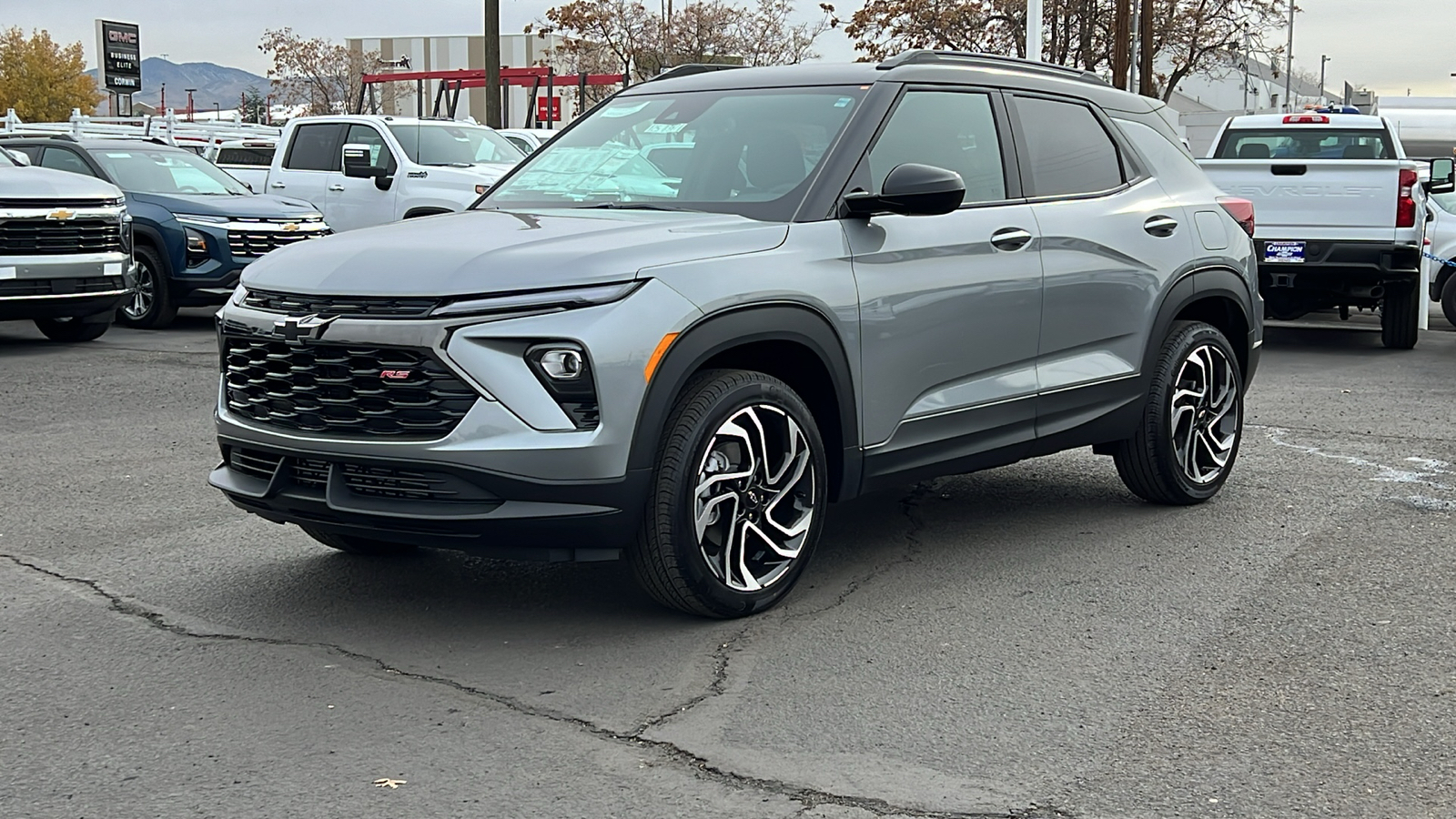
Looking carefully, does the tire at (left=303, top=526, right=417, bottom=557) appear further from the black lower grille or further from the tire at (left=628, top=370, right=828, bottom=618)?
the black lower grille

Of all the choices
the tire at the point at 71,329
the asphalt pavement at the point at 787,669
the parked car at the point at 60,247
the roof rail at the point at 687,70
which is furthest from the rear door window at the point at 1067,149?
the tire at the point at 71,329

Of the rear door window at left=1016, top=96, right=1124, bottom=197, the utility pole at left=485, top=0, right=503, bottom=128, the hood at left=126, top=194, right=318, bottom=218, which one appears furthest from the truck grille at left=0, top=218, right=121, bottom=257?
the utility pole at left=485, top=0, right=503, bottom=128

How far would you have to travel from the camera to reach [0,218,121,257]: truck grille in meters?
12.0

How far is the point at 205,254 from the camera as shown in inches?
573

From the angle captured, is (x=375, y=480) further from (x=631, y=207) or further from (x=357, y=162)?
(x=357, y=162)

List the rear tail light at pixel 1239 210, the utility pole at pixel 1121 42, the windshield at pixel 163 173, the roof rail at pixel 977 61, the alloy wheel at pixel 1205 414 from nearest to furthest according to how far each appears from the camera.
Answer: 1. the roof rail at pixel 977 61
2. the alloy wheel at pixel 1205 414
3. the rear tail light at pixel 1239 210
4. the windshield at pixel 163 173
5. the utility pole at pixel 1121 42

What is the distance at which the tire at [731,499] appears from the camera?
15.2 ft

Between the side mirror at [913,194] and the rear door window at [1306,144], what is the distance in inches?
441

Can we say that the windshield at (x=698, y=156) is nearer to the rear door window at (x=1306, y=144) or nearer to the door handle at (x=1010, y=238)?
the door handle at (x=1010, y=238)

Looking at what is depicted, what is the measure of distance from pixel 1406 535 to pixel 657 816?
13.0 feet

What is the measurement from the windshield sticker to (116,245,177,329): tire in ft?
31.2

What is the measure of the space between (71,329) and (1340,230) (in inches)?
418

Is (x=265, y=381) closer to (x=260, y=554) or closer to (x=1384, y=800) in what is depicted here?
(x=260, y=554)

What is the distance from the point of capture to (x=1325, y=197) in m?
13.0
